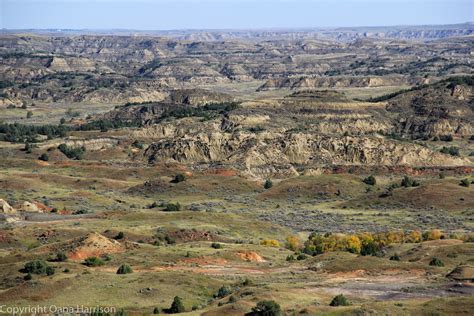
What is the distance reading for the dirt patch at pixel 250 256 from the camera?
193 feet

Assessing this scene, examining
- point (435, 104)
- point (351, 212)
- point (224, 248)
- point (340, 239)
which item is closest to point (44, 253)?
point (224, 248)

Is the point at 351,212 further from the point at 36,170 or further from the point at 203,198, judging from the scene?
the point at 36,170

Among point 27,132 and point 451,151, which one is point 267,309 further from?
point 27,132

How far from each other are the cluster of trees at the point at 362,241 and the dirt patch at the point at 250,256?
6.29m

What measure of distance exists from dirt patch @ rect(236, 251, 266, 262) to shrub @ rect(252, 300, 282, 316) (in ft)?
67.7

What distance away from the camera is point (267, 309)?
37.4 meters

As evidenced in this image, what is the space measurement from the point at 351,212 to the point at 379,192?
7614mm

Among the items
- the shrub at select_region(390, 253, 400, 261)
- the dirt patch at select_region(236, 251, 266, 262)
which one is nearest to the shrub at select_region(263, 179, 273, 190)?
the dirt patch at select_region(236, 251, 266, 262)

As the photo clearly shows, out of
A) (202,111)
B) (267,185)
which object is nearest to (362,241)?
(267,185)

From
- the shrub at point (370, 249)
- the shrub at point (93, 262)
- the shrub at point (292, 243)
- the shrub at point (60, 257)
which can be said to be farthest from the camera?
the shrub at point (292, 243)

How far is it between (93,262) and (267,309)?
19265 millimetres

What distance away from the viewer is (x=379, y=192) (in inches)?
3684

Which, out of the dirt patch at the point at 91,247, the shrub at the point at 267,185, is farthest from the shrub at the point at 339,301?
the shrub at the point at 267,185

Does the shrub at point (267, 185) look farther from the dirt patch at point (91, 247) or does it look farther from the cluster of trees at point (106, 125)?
the cluster of trees at point (106, 125)
